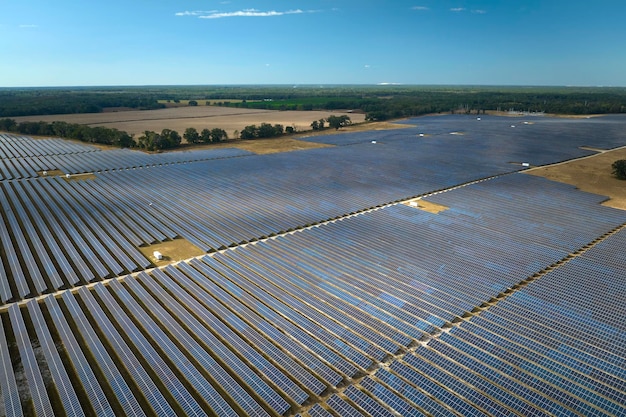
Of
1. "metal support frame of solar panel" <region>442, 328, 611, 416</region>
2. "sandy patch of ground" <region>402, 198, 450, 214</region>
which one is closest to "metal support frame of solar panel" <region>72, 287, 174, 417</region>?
"metal support frame of solar panel" <region>442, 328, 611, 416</region>

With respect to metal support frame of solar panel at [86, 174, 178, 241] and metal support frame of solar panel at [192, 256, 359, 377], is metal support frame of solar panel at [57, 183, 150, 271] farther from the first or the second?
metal support frame of solar panel at [192, 256, 359, 377]

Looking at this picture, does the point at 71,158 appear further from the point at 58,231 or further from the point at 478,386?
the point at 478,386

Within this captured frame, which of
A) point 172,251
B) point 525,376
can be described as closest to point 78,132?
point 172,251

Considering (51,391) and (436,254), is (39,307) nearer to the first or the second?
(51,391)

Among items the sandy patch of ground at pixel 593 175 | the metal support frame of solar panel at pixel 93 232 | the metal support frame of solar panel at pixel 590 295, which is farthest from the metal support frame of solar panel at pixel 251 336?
the sandy patch of ground at pixel 593 175

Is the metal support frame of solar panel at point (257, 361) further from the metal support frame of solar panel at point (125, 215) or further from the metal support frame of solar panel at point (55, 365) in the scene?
the metal support frame of solar panel at point (125, 215)

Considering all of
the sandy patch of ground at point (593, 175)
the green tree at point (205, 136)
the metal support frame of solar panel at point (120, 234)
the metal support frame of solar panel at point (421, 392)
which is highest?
the green tree at point (205, 136)
